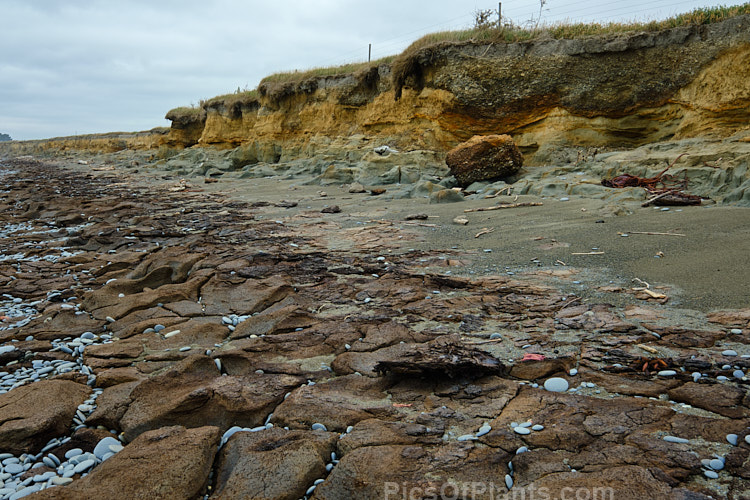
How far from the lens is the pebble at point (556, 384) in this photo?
2116mm

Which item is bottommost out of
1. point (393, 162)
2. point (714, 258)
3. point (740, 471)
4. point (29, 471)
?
point (29, 471)

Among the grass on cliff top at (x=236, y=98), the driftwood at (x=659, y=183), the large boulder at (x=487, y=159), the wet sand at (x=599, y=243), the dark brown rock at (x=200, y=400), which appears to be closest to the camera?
the dark brown rock at (x=200, y=400)

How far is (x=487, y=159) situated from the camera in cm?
920

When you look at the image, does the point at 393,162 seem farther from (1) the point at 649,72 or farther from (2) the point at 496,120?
(1) the point at 649,72

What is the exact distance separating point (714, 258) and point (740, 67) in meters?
7.75

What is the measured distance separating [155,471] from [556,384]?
1.75m

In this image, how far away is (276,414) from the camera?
82.1 inches

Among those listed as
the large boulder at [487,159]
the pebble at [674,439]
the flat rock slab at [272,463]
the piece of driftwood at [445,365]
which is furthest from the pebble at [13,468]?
the large boulder at [487,159]

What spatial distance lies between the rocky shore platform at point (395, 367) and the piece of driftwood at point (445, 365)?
0.6 inches

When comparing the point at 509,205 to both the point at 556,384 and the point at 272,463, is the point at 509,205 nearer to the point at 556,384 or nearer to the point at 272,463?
the point at 556,384

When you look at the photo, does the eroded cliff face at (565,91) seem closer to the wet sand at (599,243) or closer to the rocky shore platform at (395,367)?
the wet sand at (599,243)

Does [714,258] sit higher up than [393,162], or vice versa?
[393,162]

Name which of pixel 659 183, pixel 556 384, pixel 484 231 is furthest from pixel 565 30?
pixel 556 384

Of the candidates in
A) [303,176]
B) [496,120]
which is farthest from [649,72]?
[303,176]
